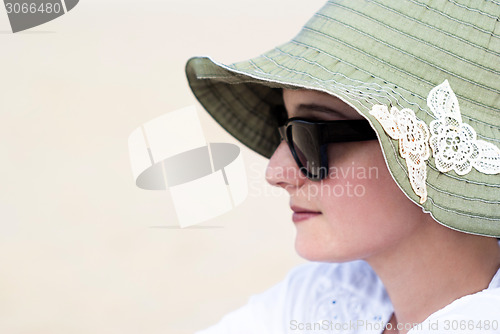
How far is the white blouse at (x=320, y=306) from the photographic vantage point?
2.06 m

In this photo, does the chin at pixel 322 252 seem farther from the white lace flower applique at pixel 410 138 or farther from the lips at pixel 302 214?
the white lace flower applique at pixel 410 138

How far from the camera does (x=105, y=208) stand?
19.4 ft

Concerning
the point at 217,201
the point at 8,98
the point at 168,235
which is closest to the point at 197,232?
the point at 168,235

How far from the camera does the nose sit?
1878 mm

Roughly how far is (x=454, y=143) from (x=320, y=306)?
767 mm

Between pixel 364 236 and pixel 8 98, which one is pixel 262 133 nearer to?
pixel 364 236

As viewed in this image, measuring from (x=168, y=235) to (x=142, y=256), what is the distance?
435 mm

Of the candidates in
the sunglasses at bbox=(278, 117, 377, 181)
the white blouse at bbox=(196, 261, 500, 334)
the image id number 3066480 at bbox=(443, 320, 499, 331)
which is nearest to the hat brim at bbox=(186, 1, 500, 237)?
the sunglasses at bbox=(278, 117, 377, 181)

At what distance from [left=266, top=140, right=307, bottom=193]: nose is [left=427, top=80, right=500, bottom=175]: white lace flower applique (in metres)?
0.40

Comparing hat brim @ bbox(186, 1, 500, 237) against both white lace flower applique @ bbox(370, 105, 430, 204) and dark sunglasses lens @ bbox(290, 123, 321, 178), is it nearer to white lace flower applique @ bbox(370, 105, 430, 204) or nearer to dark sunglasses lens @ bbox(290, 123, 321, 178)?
white lace flower applique @ bbox(370, 105, 430, 204)

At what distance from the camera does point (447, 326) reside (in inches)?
58.9

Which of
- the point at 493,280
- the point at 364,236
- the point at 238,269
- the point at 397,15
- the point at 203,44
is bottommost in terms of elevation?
the point at 238,269
